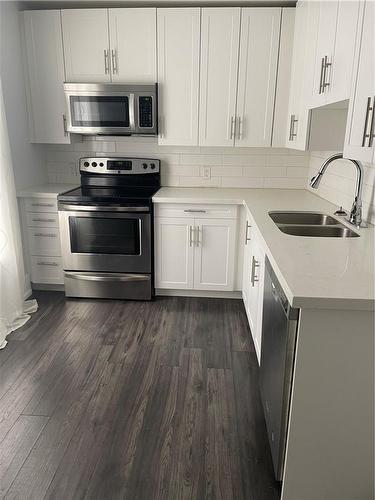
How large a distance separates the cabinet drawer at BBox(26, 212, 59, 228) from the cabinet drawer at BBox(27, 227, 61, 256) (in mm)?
45

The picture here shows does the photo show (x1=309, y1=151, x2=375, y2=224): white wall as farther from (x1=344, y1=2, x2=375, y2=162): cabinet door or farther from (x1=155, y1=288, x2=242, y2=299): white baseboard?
(x1=155, y1=288, x2=242, y2=299): white baseboard

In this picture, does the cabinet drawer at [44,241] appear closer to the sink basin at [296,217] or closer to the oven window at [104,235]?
the oven window at [104,235]

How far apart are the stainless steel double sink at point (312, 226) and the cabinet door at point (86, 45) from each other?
1.94m

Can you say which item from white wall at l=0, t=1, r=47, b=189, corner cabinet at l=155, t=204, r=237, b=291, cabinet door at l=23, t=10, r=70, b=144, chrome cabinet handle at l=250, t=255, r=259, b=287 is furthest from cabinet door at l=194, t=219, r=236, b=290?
white wall at l=0, t=1, r=47, b=189

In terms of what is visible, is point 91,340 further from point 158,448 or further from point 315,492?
point 315,492

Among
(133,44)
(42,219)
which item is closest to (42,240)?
(42,219)

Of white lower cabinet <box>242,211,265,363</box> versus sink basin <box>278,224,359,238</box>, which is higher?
sink basin <box>278,224,359,238</box>

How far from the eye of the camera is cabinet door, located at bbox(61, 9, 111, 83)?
3143mm

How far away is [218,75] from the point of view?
319 cm

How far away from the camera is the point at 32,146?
3535 mm

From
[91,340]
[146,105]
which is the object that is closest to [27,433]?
[91,340]

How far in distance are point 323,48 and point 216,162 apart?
155 cm

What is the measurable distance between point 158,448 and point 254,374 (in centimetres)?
80

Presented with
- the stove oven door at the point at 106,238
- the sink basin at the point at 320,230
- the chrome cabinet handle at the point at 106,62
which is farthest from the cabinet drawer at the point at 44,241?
the sink basin at the point at 320,230
